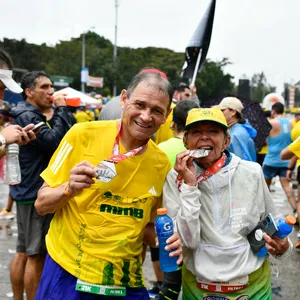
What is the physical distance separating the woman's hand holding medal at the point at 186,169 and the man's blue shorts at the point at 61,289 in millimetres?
678

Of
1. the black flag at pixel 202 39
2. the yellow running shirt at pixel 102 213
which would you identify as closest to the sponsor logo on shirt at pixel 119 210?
the yellow running shirt at pixel 102 213

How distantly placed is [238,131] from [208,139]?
2.37 meters

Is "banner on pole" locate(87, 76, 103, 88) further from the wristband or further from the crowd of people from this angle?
the wristband

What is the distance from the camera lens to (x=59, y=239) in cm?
234

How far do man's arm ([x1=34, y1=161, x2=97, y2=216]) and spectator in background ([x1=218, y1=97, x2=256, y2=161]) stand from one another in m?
2.67

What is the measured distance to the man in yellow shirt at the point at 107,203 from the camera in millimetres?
2219

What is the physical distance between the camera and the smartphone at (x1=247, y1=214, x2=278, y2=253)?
220 centimetres

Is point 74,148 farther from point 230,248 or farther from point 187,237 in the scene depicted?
point 230,248

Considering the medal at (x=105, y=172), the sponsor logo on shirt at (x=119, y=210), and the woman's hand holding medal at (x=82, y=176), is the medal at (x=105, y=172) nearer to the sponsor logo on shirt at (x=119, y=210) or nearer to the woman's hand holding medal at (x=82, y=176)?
the woman's hand holding medal at (x=82, y=176)

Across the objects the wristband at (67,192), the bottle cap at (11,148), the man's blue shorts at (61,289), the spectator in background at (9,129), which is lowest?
the man's blue shorts at (61,289)

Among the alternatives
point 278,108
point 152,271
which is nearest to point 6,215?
point 152,271

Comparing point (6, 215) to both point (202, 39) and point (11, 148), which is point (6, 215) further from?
point (11, 148)

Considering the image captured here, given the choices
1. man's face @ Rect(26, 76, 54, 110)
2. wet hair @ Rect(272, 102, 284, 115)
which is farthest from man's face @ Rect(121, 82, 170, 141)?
wet hair @ Rect(272, 102, 284, 115)

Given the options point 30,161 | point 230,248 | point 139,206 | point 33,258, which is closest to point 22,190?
point 30,161
